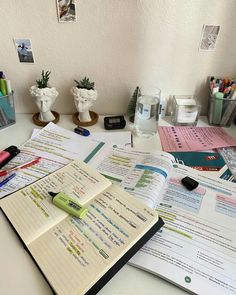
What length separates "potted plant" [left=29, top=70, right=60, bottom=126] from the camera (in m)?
0.83

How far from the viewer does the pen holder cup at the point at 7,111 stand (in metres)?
0.84

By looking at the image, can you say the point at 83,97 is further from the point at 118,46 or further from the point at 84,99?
the point at 118,46

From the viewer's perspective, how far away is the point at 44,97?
833 millimetres

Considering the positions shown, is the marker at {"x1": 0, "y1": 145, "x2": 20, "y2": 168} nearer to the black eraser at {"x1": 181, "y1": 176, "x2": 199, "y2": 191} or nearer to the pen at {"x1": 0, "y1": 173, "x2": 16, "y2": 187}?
the pen at {"x1": 0, "y1": 173, "x2": 16, "y2": 187}

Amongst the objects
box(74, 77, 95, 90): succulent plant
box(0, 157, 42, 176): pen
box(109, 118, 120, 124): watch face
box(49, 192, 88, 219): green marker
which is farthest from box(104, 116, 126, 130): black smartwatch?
box(49, 192, 88, 219): green marker

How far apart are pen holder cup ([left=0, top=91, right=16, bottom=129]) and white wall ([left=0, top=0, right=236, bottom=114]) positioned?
82 millimetres

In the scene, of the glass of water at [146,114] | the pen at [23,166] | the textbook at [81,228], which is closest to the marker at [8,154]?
the pen at [23,166]

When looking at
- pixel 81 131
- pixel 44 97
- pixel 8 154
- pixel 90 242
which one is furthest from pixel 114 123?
pixel 90 242

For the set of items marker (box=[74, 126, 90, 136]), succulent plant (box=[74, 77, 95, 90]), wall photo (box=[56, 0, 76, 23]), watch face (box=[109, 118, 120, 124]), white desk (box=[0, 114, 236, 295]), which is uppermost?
wall photo (box=[56, 0, 76, 23])

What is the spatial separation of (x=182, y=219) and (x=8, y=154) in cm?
51

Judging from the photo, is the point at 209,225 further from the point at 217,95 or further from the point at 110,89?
the point at 110,89

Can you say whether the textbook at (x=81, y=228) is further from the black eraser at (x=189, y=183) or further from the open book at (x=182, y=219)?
the black eraser at (x=189, y=183)

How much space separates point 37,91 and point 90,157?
298mm

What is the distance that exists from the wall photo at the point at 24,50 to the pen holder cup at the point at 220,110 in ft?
2.16
